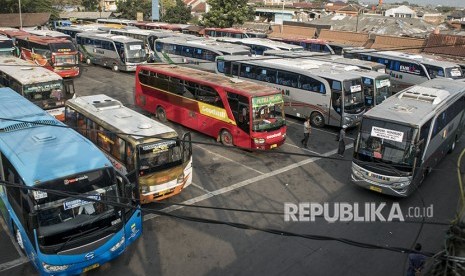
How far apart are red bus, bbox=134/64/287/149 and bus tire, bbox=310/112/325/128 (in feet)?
13.5

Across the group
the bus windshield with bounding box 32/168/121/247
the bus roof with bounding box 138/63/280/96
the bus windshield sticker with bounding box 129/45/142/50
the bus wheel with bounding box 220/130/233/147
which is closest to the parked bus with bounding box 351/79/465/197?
the bus roof with bounding box 138/63/280/96

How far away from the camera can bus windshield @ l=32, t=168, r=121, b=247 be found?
7.61 m

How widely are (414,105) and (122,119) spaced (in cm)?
976

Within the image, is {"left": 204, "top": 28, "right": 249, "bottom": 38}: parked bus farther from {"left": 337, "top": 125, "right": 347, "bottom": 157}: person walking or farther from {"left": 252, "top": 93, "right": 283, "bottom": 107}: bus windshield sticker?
{"left": 337, "top": 125, "right": 347, "bottom": 157}: person walking

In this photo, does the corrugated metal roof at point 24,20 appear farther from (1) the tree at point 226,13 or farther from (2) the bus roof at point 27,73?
(2) the bus roof at point 27,73

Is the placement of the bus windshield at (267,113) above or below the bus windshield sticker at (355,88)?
below

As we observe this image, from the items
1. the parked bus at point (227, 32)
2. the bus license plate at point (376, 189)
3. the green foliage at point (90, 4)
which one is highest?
the green foliage at point (90, 4)

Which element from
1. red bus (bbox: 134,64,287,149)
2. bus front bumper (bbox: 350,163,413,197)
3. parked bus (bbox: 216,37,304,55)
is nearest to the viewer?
bus front bumper (bbox: 350,163,413,197)

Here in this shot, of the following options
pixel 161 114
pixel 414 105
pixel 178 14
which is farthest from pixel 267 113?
pixel 178 14

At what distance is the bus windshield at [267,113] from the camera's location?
15.5 meters

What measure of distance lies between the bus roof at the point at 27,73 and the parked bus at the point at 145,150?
18.5 ft
